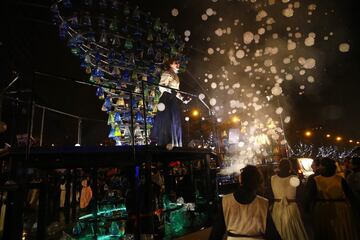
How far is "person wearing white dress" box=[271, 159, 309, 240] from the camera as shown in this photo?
5.54 meters

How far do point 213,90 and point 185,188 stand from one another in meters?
22.7

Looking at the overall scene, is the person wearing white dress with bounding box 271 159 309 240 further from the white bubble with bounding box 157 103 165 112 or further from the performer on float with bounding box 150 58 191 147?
the white bubble with bounding box 157 103 165 112

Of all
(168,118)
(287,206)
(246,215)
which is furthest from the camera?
(168,118)

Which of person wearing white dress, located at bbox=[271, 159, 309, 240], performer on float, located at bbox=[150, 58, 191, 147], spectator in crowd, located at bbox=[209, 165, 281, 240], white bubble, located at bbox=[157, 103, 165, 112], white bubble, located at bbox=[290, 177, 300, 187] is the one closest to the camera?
spectator in crowd, located at bbox=[209, 165, 281, 240]

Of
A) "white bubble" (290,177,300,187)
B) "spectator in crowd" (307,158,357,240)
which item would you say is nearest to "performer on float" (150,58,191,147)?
"white bubble" (290,177,300,187)

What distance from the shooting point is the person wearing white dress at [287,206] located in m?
5.54

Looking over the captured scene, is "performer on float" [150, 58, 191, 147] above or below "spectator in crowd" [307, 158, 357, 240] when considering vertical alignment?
above

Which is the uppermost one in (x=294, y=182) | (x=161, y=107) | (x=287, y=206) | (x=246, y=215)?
(x=161, y=107)

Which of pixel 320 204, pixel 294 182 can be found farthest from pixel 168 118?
pixel 320 204

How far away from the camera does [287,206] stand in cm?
564

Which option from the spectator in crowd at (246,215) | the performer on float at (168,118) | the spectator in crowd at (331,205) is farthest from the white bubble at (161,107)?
the spectator in crowd at (246,215)

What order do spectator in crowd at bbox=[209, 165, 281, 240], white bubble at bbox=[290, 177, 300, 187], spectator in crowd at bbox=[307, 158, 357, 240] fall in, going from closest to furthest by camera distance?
spectator in crowd at bbox=[209, 165, 281, 240] < spectator in crowd at bbox=[307, 158, 357, 240] < white bubble at bbox=[290, 177, 300, 187]

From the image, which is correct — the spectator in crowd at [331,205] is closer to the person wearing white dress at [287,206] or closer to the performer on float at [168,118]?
the person wearing white dress at [287,206]

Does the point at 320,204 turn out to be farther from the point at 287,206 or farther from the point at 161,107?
the point at 161,107
